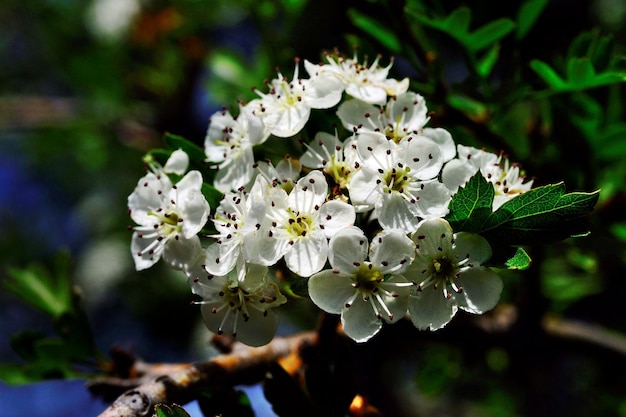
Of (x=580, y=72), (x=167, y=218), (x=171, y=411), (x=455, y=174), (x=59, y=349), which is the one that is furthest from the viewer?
(x=59, y=349)

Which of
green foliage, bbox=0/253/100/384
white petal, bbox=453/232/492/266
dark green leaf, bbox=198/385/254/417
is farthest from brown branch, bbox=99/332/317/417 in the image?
white petal, bbox=453/232/492/266

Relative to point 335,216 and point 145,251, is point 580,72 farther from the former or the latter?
point 145,251

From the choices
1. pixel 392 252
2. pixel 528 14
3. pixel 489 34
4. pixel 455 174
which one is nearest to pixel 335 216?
pixel 392 252

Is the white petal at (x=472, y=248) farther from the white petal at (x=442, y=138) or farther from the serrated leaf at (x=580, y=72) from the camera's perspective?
the serrated leaf at (x=580, y=72)

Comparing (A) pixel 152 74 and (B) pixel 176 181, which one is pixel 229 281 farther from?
(A) pixel 152 74

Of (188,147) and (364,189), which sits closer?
(364,189)

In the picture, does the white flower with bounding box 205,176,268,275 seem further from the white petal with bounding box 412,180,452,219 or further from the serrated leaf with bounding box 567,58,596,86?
the serrated leaf with bounding box 567,58,596,86
